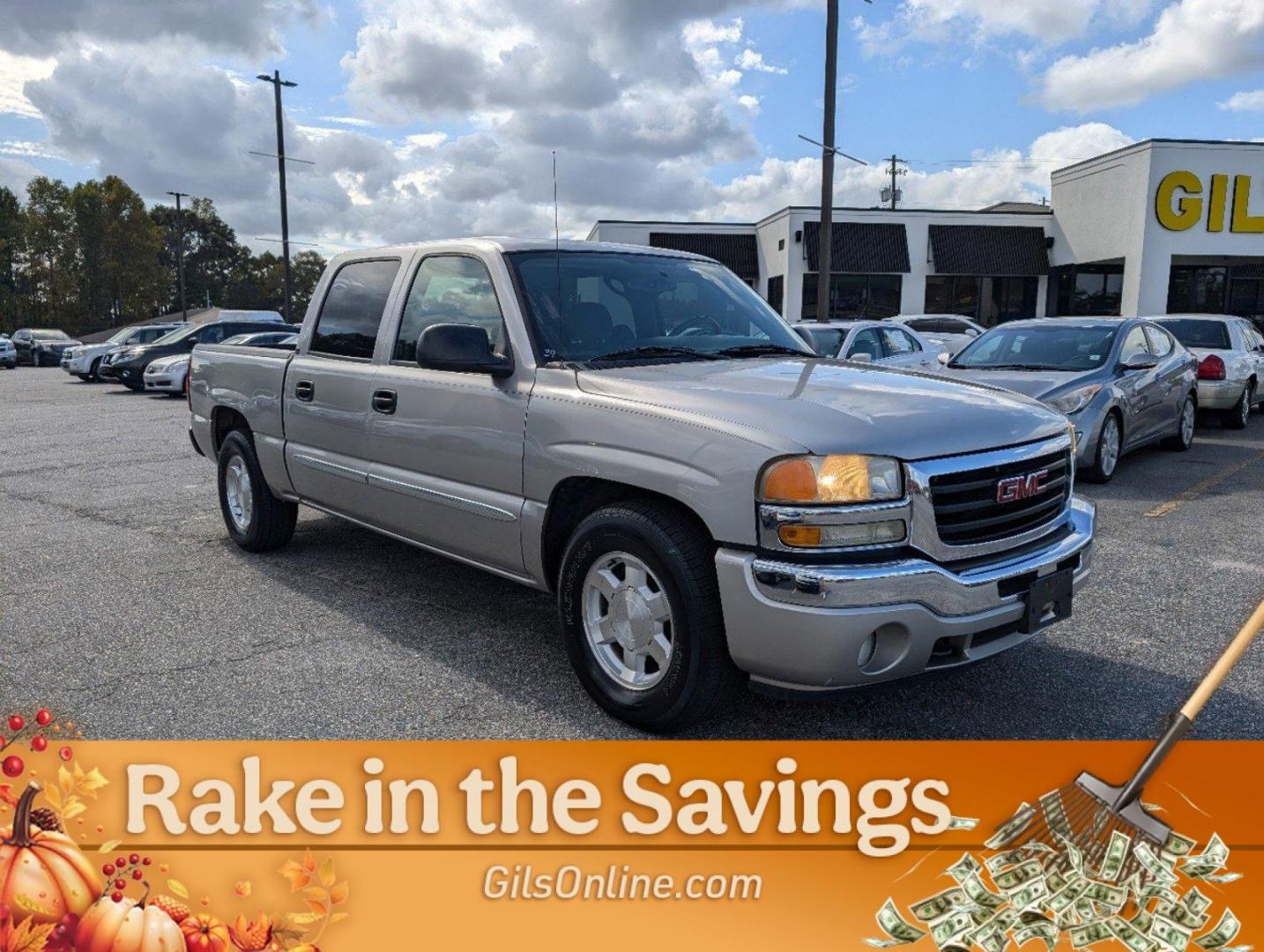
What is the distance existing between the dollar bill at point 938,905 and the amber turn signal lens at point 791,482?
1.12 meters

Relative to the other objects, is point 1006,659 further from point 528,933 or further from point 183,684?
point 183,684

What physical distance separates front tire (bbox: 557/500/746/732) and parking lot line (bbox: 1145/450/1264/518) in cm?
523

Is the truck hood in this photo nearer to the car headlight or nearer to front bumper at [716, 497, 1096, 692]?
front bumper at [716, 497, 1096, 692]

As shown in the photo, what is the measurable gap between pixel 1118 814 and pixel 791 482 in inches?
48.7

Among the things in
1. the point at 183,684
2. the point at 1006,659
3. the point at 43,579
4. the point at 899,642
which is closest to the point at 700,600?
the point at 899,642

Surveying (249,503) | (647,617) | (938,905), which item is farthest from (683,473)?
(249,503)

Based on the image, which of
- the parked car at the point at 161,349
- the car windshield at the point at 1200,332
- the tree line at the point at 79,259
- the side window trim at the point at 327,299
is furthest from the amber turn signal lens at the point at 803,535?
the tree line at the point at 79,259

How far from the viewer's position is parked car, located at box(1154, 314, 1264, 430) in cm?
1252

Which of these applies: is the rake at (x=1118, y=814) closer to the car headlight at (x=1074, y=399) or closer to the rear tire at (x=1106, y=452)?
the car headlight at (x=1074, y=399)

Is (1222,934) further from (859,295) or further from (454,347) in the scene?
(859,295)

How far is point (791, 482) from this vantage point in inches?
119

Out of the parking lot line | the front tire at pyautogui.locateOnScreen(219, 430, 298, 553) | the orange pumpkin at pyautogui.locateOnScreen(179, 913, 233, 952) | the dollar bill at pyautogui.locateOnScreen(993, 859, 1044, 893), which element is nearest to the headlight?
the dollar bill at pyautogui.locateOnScreen(993, 859, 1044, 893)

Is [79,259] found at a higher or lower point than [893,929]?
higher

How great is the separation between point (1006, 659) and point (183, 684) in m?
3.39
